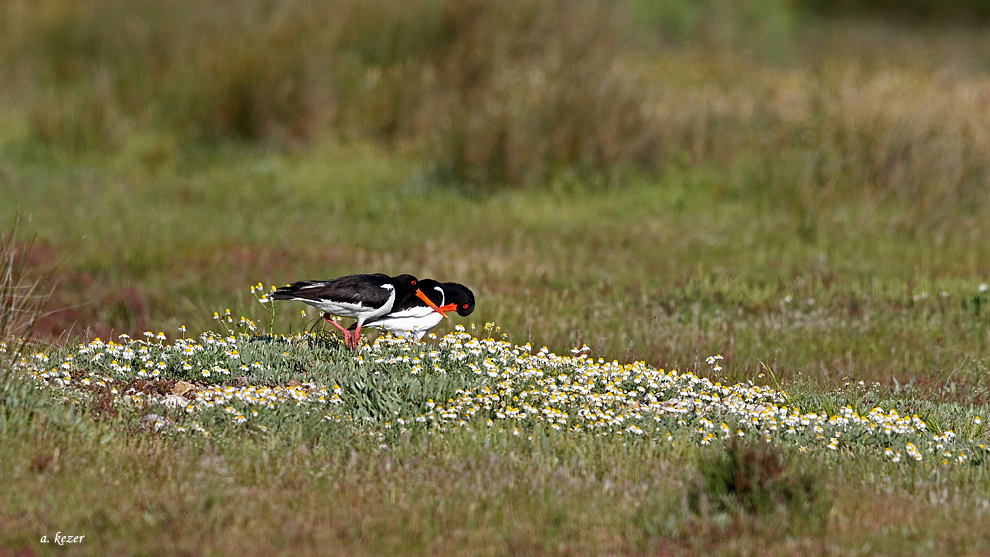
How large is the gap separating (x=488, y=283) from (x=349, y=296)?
4.81 m

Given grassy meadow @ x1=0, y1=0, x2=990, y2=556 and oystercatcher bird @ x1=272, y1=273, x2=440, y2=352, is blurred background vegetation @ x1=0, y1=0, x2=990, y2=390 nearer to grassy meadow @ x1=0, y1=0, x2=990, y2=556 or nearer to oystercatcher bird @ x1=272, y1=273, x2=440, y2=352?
grassy meadow @ x1=0, y1=0, x2=990, y2=556

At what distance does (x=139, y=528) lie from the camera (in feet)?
17.4

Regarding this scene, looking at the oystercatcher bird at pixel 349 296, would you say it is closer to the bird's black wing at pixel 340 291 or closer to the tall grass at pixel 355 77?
the bird's black wing at pixel 340 291

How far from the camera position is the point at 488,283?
42.3 feet

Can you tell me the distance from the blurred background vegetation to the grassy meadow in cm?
7

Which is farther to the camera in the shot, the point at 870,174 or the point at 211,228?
the point at 870,174

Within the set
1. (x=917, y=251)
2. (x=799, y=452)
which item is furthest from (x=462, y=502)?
(x=917, y=251)

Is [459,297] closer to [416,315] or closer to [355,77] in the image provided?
[416,315]

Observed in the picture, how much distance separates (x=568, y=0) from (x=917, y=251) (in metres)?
11.4

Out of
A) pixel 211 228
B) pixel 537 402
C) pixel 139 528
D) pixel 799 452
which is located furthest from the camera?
pixel 211 228

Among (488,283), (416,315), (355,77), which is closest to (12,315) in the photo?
(416,315)

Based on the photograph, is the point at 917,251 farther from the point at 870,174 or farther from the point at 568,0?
the point at 568,0

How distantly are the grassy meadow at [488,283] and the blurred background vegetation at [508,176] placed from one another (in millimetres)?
72

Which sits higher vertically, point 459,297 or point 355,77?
point 459,297
